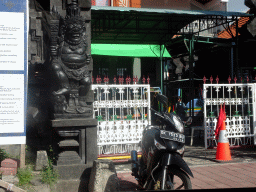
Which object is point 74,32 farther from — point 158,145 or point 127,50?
point 127,50

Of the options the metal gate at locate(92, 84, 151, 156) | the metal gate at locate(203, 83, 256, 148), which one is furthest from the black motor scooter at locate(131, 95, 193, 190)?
the metal gate at locate(203, 83, 256, 148)

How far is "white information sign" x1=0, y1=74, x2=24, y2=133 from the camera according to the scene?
416 centimetres

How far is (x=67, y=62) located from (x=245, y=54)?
12.7 m

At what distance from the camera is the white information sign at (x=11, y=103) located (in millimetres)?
4157

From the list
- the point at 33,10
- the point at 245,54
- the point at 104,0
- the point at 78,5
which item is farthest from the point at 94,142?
the point at 104,0

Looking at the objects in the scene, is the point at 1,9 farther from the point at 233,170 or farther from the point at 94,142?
the point at 233,170

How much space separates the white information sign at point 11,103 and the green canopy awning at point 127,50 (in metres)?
9.09

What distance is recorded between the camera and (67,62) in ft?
16.2

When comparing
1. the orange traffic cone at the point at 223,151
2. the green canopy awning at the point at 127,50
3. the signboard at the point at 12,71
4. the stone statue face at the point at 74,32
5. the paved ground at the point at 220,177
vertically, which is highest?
the green canopy awning at the point at 127,50

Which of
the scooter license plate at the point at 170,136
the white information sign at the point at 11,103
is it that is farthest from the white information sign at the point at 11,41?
the scooter license plate at the point at 170,136

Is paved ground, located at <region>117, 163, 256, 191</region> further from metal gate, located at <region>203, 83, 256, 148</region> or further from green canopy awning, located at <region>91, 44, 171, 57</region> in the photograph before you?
green canopy awning, located at <region>91, 44, 171, 57</region>

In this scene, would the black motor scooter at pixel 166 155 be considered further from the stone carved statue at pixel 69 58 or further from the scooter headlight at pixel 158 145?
the stone carved statue at pixel 69 58

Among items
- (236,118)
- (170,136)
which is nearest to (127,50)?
(236,118)

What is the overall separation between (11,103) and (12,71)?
0.46 meters
